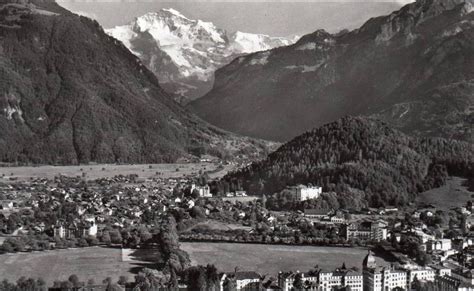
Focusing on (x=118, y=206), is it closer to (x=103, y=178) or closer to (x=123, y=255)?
(x=123, y=255)

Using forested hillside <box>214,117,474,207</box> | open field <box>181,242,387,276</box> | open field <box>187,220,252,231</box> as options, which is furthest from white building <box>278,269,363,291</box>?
forested hillside <box>214,117,474,207</box>

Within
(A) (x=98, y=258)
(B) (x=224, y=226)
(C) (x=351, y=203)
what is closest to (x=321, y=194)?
(C) (x=351, y=203)

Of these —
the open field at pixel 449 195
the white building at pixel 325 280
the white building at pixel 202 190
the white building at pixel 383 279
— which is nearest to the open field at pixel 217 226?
the white building at pixel 202 190

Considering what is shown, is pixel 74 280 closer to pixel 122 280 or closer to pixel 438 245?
pixel 122 280

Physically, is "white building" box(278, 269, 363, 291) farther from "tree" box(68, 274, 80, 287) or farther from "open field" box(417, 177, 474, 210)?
"open field" box(417, 177, 474, 210)

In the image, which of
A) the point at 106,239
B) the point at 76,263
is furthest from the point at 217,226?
the point at 76,263

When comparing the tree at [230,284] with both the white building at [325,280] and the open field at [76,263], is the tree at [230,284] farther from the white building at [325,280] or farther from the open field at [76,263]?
the open field at [76,263]
